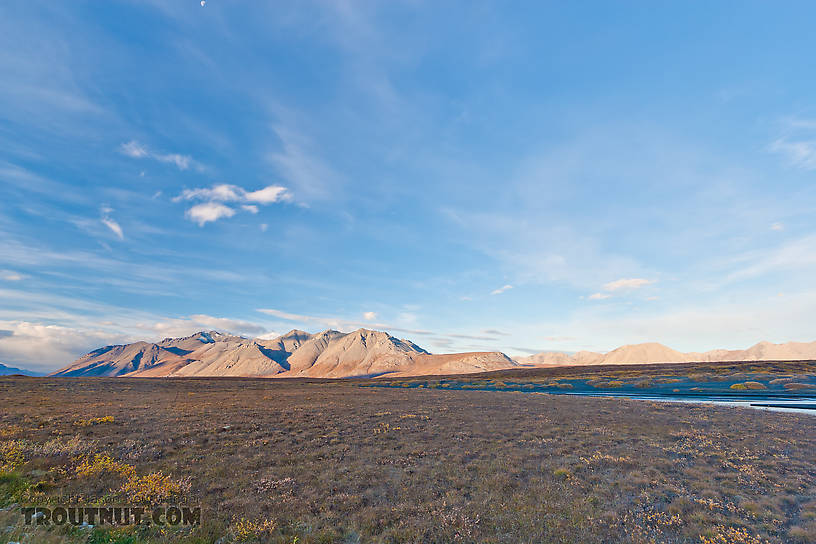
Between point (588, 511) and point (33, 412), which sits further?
point (33, 412)

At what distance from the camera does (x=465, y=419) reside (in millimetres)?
31844

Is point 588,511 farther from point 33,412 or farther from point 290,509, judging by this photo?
point 33,412

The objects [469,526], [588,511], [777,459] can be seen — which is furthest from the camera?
[777,459]

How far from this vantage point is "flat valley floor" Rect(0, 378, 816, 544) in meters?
11.0

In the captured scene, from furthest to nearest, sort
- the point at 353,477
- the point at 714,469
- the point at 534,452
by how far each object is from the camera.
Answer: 1. the point at 534,452
2. the point at 714,469
3. the point at 353,477

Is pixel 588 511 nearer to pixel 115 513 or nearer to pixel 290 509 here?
pixel 290 509

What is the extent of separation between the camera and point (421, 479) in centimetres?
1560

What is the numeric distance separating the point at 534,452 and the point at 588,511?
25.9 ft

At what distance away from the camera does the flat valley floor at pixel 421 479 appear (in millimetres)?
10953

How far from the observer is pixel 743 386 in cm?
6588

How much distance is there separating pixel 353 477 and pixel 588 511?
31.3 feet

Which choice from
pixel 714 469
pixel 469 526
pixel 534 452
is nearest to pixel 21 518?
pixel 469 526

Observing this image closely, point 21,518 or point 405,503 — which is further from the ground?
point 21,518

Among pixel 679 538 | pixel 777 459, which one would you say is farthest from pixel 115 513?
pixel 777 459
